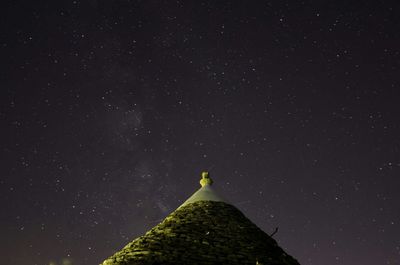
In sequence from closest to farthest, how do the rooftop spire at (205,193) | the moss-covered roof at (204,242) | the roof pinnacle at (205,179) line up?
1. the moss-covered roof at (204,242)
2. the rooftop spire at (205,193)
3. the roof pinnacle at (205,179)

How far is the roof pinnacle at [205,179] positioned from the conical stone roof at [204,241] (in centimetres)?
62

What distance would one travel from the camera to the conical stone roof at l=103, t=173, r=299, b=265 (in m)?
6.58

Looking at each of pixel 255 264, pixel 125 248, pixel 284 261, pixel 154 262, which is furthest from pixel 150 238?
pixel 284 261

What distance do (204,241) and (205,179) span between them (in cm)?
252

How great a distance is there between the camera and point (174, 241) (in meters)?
7.05

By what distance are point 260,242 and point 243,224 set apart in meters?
0.62

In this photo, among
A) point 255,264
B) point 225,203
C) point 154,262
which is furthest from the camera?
point 225,203

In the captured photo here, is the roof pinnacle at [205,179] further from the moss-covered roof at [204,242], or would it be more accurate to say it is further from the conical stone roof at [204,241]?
the moss-covered roof at [204,242]

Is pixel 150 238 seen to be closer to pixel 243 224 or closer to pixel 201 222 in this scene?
pixel 201 222

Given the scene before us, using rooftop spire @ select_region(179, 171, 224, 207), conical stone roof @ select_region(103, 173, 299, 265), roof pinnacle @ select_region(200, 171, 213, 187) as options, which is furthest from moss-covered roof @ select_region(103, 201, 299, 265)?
roof pinnacle @ select_region(200, 171, 213, 187)

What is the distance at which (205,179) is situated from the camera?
954cm

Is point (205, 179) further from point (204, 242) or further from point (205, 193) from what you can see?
point (204, 242)

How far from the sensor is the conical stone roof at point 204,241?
21.6 ft

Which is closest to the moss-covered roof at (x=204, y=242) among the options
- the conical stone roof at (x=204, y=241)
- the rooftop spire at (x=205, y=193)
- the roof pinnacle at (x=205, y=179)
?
the conical stone roof at (x=204, y=241)
